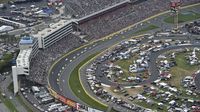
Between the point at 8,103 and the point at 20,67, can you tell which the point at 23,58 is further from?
the point at 8,103

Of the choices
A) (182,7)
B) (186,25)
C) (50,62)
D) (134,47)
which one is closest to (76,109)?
(50,62)

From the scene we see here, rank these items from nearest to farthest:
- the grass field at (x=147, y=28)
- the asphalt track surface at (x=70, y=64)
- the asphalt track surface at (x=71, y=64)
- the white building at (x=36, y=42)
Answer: the white building at (x=36, y=42) → the asphalt track surface at (x=70, y=64) → the asphalt track surface at (x=71, y=64) → the grass field at (x=147, y=28)

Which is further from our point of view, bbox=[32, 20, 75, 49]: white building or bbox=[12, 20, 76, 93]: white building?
bbox=[32, 20, 75, 49]: white building

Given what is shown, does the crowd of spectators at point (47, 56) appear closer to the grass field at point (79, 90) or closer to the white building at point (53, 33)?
the white building at point (53, 33)

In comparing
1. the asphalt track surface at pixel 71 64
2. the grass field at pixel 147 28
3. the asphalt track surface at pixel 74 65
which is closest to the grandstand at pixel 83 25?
the asphalt track surface at pixel 71 64

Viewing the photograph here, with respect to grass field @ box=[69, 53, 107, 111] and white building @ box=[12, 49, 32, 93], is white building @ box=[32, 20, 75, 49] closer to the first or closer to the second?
white building @ box=[12, 49, 32, 93]

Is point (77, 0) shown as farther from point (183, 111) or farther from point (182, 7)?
point (183, 111)

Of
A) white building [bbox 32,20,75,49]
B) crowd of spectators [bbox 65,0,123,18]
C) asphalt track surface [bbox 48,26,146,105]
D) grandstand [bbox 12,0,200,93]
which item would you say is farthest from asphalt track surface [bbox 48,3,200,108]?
crowd of spectators [bbox 65,0,123,18]
